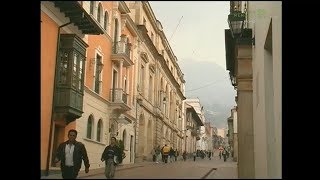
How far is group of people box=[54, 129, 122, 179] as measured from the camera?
13.8 feet

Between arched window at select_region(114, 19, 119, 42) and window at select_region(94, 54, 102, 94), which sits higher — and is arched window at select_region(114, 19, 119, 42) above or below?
above

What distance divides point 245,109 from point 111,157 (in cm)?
441

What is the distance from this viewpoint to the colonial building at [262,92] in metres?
5.62

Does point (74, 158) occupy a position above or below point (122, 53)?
below

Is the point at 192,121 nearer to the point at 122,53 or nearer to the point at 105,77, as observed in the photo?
the point at 122,53

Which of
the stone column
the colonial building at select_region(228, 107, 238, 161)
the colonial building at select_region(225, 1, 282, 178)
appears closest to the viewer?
the colonial building at select_region(225, 1, 282, 178)

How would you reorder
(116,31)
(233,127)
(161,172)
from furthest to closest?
(233,127) < (116,31) < (161,172)

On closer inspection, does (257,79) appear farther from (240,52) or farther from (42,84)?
(42,84)

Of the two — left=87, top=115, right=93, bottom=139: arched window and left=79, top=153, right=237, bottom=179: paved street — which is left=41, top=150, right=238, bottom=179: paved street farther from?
left=87, top=115, right=93, bottom=139: arched window

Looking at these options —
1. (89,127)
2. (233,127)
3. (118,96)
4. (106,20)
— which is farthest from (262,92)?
(233,127)

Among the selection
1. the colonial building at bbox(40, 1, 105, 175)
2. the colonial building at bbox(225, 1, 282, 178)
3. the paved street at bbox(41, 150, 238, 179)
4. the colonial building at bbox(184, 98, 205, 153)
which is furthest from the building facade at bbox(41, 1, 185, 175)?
the colonial building at bbox(225, 1, 282, 178)

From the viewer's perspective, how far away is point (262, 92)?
6.99m
